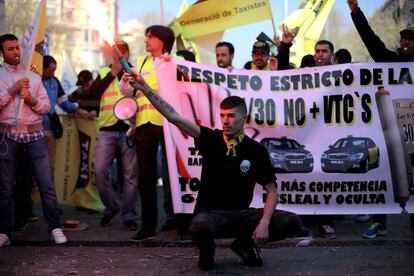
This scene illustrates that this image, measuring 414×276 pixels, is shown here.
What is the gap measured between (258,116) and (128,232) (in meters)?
1.91

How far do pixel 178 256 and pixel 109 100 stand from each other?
2.27m

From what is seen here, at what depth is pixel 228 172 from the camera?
4.62 m

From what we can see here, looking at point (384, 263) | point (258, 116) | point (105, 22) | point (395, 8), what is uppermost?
point (395, 8)

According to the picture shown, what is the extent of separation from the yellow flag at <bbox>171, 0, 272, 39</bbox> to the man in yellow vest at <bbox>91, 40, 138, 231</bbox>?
7.57ft

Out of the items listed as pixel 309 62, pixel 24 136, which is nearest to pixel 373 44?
pixel 309 62

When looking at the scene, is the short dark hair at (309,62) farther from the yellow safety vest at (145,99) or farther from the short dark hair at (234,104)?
the short dark hair at (234,104)

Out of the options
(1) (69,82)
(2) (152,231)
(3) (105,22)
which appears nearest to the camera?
(3) (105,22)

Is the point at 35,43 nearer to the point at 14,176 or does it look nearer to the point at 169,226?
the point at 14,176

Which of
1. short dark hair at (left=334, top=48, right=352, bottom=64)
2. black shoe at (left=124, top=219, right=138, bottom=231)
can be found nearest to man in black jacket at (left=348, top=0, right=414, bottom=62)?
short dark hair at (left=334, top=48, right=352, bottom=64)

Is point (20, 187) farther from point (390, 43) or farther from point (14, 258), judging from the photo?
point (390, 43)

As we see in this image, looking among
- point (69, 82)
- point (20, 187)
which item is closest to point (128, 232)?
point (20, 187)

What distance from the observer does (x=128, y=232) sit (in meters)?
6.45

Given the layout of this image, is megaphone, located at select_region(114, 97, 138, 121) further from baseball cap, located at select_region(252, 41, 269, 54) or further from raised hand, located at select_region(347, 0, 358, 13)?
raised hand, located at select_region(347, 0, 358, 13)

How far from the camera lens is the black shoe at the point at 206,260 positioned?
460 cm
